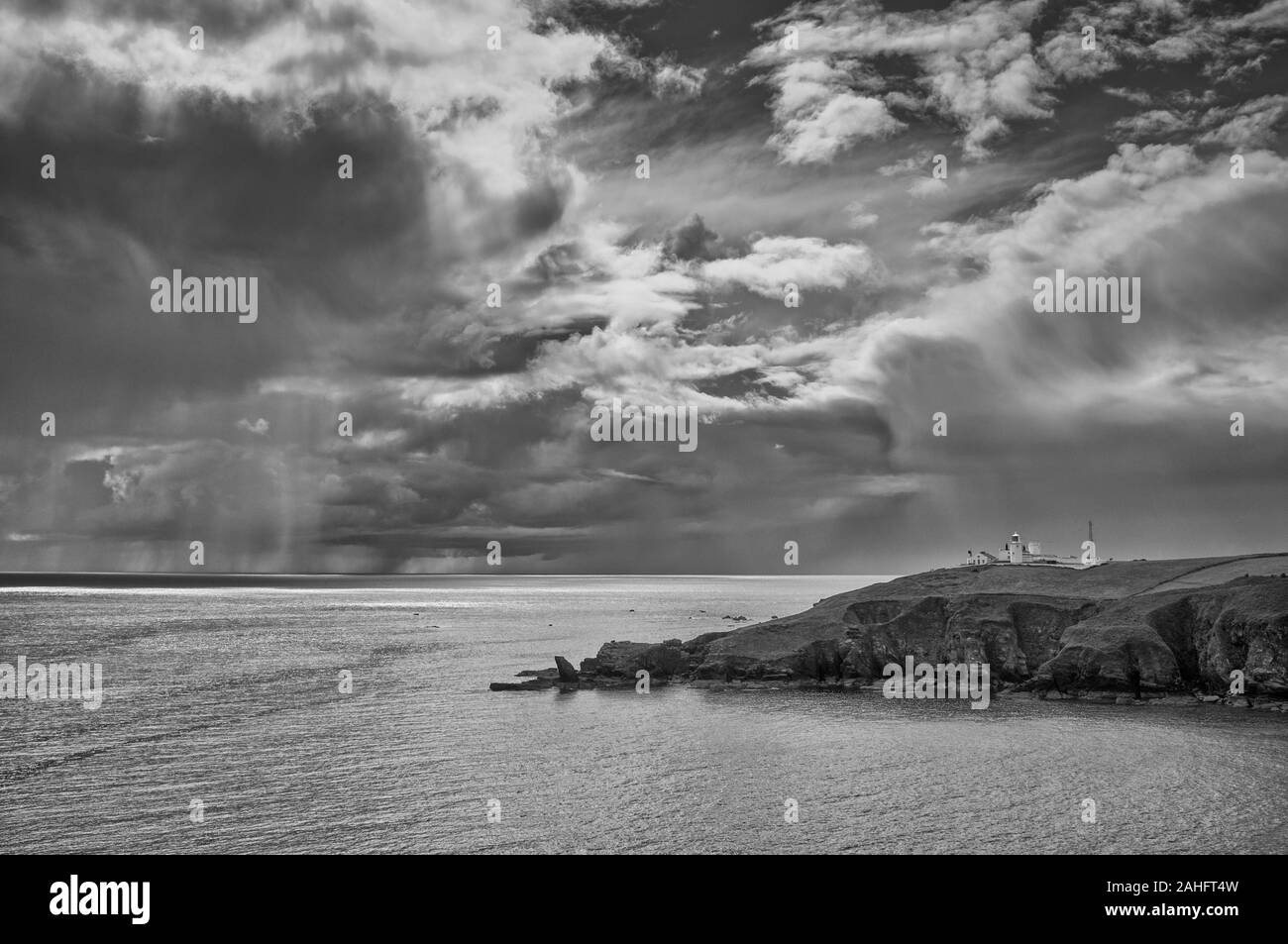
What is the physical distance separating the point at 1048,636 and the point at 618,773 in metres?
60.9

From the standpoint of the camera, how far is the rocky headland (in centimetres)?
7494

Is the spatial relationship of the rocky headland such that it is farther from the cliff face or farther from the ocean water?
the ocean water

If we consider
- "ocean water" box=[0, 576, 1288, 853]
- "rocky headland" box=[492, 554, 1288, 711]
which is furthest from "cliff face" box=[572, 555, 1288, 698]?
"ocean water" box=[0, 576, 1288, 853]

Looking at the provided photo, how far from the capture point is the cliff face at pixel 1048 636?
75.5 meters

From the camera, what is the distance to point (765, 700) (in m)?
79.2

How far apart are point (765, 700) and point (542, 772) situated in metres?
34.2

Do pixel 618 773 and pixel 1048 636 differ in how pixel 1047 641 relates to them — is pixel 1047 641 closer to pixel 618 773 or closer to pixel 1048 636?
pixel 1048 636

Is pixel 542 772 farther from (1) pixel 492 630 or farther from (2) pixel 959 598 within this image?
(1) pixel 492 630

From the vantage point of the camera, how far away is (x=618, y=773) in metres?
50.4

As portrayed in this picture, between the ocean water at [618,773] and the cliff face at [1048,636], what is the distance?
698cm

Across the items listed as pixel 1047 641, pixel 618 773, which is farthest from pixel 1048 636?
pixel 618 773

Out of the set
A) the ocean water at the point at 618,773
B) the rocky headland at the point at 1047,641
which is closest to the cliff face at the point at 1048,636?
the rocky headland at the point at 1047,641

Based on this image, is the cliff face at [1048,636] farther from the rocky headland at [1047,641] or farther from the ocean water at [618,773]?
the ocean water at [618,773]
